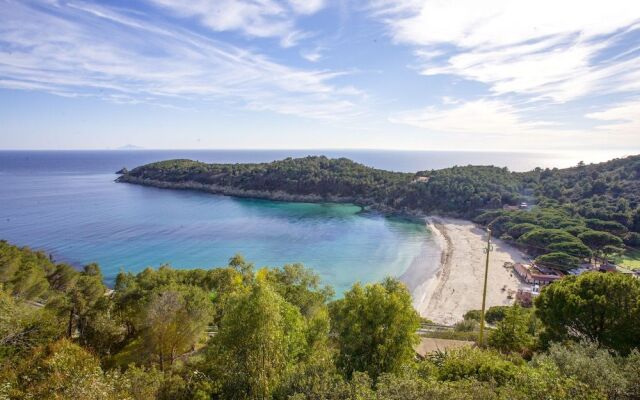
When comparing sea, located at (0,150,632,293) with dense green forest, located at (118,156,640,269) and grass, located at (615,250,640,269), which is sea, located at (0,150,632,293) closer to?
dense green forest, located at (118,156,640,269)

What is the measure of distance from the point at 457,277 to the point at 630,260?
75.1ft

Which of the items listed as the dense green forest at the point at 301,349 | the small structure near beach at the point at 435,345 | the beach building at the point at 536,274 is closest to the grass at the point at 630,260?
the beach building at the point at 536,274

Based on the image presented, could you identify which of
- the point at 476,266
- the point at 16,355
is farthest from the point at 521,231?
the point at 16,355

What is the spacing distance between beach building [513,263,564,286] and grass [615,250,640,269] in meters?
9.32

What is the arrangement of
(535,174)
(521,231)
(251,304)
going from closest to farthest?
(251,304) → (521,231) → (535,174)

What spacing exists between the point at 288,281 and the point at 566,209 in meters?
59.3

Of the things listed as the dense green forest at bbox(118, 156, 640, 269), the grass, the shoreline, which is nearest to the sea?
the shoreline

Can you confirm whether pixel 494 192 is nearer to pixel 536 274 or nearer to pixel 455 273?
pixel 536 274

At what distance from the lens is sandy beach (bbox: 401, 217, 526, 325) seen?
1308 inches

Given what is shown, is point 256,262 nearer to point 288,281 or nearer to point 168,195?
point 288,281

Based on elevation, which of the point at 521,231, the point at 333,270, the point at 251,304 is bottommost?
the point at 333,270

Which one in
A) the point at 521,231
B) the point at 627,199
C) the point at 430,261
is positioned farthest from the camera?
the point at 627,199

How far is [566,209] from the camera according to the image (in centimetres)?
6119

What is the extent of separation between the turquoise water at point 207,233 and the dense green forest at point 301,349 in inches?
862
